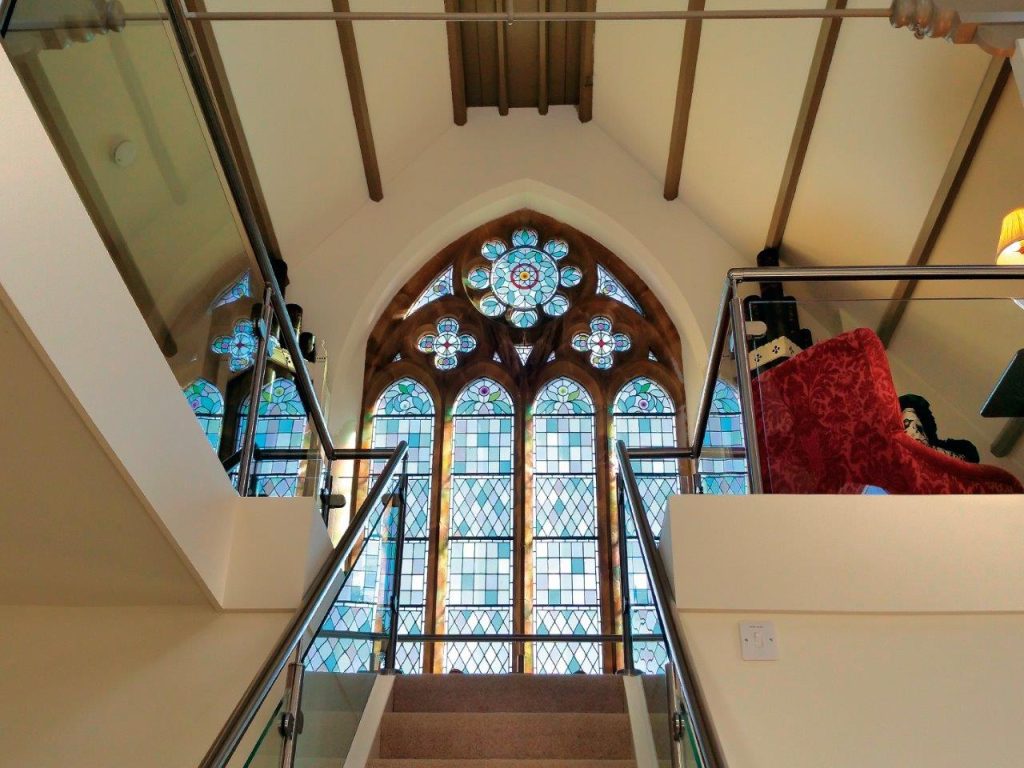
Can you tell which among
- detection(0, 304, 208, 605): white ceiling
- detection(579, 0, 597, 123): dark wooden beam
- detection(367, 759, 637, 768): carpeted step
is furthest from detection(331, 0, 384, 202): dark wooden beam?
detection(367, 759, 637, 768): carpeted step

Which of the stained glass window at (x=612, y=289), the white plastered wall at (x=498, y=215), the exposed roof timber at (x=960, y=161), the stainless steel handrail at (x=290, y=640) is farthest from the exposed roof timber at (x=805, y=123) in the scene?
the stainless steel handrail at (x=290, y=640)

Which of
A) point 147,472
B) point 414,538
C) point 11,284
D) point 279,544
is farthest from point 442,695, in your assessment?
point 414,538

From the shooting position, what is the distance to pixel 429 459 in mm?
7145

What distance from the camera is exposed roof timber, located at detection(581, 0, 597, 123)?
278 inches

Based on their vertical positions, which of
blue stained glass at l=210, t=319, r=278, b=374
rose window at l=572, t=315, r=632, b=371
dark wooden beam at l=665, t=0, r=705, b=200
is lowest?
blue stained glass at l=210, t=319, r=278, b=374

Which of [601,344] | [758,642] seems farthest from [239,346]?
[601,344]

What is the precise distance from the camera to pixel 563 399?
7434mm

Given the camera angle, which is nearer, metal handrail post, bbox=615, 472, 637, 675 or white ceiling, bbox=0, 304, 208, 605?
white ceiling, bbox=0, 304, 208, 605

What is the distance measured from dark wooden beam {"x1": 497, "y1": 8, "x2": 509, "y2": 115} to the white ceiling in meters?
5.56

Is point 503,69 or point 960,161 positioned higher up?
point 503,69

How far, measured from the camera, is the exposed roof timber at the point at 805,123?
17.9 feet

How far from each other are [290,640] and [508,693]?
152 cm

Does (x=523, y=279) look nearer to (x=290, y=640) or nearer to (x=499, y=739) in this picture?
(x=499, y=739)

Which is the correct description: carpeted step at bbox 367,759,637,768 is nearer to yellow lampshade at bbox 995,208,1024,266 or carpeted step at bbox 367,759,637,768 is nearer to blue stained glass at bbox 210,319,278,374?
blue stained glass at bbox 210,319,278,374
